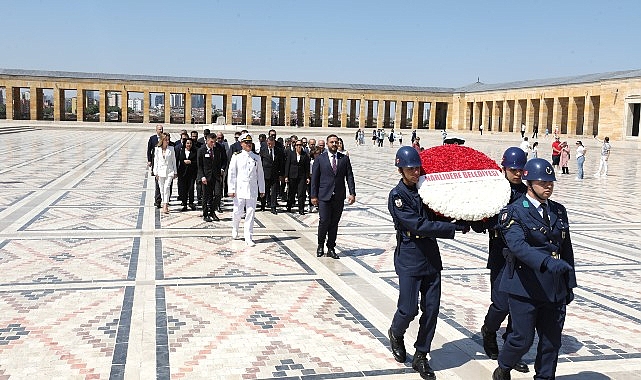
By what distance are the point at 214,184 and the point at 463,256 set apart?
4969 mm

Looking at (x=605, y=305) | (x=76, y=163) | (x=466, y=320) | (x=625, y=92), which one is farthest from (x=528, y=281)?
(x=625, y=92)

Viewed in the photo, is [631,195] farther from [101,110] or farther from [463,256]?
[101,110]

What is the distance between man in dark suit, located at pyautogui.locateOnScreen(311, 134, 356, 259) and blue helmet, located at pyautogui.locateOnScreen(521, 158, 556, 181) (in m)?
4.26

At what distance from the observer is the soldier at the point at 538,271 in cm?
365

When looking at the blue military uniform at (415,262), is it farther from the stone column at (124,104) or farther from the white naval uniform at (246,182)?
the stone column at (124,104)

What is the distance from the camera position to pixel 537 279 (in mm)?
3670

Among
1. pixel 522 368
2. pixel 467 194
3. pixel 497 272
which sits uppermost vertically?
pixel 467 194

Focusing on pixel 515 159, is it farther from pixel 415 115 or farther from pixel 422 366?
pixel 415 115

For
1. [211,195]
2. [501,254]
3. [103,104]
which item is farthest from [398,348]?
[103,104]

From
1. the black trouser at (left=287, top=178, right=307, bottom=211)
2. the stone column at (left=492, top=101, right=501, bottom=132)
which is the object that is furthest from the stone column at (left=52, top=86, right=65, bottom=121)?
the black trouser at (left=287, top=178, right=307, bottom=211)

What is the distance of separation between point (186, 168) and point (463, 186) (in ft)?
28.9

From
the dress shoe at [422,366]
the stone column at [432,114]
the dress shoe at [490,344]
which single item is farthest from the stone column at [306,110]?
the dress shoe at [422,366]

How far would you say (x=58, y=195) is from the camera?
522 inches

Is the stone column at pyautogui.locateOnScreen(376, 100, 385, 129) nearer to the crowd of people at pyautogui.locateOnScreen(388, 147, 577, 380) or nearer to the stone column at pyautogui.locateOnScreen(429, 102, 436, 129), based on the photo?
the stone column at pyautogui.locateOnScreen(429, 102, 436, 129)
